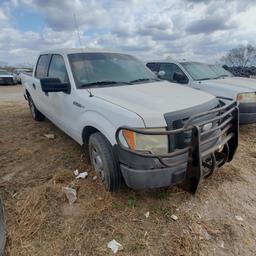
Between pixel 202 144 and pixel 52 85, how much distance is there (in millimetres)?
2165

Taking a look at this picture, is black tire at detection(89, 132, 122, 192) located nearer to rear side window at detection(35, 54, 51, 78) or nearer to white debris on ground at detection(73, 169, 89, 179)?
white debris on ground at detection(73, 169, 89, 179)

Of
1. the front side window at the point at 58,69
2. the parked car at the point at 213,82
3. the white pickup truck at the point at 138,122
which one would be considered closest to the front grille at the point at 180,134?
the white pickup truck at the point at 138,122

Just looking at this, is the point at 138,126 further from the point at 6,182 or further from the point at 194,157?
the point at 6,182

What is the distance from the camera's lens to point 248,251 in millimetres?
2287

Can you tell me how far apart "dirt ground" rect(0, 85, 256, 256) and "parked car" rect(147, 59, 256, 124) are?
1.57 meters

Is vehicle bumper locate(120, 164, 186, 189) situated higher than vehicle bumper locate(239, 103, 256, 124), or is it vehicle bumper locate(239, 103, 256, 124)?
vehicle bumper locate(120, 164, 186, 189)

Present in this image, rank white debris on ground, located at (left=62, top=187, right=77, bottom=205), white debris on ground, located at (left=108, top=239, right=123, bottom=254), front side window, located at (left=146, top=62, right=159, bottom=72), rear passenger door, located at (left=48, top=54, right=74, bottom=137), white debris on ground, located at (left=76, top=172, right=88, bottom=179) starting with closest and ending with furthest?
white debris on ground, located at (left=108, top=239, right=123, bottom=254) → white debris on ground, located at (left=62, top=187, right=77, bottom=205) → white debris on ground, located at (left=76, top=172, right=88, bottom=179) → rear passenger door, located at (left=48, top=54, right=74, bottom=137) → front side window, located at (left=146, top=62, right=159, bottom=72)

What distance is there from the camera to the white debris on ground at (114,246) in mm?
2316

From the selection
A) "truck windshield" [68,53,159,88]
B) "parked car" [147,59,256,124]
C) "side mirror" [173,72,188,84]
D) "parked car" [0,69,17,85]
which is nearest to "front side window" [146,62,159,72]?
"parked car" [147,59,256,124]

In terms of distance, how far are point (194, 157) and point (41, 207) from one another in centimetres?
186

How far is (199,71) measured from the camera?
6.74m

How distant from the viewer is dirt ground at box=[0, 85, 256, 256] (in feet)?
7.74

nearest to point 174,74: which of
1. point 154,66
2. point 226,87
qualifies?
point 154,66

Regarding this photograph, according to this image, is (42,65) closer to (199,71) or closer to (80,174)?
(80,174)
